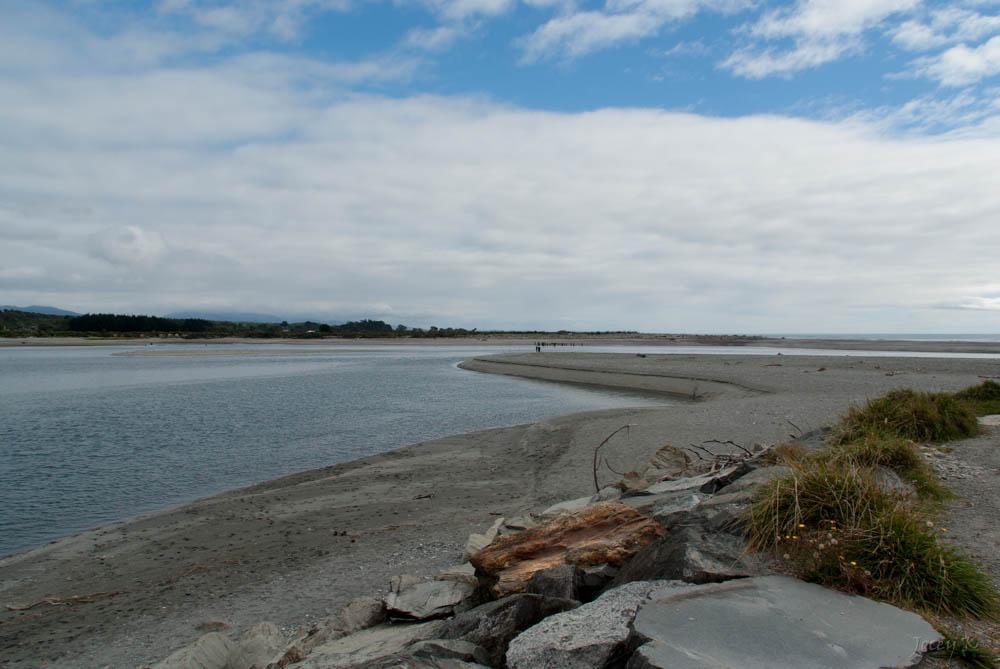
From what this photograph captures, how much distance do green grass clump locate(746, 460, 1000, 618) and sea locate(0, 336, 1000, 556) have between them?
34.3 feet

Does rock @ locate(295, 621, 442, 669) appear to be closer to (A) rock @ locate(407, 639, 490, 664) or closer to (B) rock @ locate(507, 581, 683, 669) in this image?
(A) rock @ locate(407, 639, 490, 664)

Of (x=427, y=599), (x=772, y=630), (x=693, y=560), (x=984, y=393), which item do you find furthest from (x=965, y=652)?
(x=984, y=393)

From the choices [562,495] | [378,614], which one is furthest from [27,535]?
[562,495]

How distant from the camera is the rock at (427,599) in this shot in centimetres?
553

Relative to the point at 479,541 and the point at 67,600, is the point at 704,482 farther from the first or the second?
the point at 67,600

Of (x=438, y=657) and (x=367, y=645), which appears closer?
(x=438, y=657)

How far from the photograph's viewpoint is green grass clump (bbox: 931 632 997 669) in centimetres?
341

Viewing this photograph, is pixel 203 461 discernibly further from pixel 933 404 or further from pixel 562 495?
pixel 933 404

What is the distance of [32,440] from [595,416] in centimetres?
1668

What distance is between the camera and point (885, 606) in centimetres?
397

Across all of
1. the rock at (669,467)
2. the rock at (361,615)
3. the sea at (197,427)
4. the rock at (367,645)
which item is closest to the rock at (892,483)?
the rock at (669,467)

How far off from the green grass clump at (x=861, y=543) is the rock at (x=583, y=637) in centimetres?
116

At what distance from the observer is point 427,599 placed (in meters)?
5.71

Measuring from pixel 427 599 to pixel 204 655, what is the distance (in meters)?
1.85
